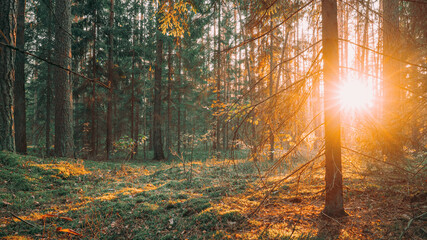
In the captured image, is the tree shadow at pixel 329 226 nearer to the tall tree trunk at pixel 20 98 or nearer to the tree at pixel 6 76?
the tree at pixel 6 76

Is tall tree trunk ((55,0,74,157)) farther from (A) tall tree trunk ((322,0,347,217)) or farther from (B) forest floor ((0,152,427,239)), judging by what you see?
(A) tall tree trunk ((322,0,347,217))

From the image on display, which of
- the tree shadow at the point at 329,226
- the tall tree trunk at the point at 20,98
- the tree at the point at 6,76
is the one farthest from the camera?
the tall tree trunk at the point at 20,98

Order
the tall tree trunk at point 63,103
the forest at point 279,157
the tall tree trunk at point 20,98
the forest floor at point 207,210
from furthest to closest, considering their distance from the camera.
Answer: the tall tree trunk at point 20,98 → the tall tree trunk at point 63,103 → the forest at point 279,157 → the forest floor at point 207,210

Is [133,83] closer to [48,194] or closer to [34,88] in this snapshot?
[34,88]

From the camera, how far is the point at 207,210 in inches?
156

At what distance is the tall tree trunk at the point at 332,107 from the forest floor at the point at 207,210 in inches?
9.3

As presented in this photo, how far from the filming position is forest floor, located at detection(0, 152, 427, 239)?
3.08 meters

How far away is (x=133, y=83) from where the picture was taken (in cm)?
1827

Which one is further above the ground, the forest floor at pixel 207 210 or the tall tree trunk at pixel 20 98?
the tall tree trunk at pixel 20 98

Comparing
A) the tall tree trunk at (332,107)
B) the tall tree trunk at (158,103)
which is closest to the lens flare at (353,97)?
the tall tree trunk at (332,107)

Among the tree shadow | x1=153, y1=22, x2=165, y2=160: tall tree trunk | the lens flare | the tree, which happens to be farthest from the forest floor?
x1=153, y1=22, x2=165, y2=160: tall tree trunk

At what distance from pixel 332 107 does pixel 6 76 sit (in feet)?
28.4

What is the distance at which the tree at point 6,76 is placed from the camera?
5.88m

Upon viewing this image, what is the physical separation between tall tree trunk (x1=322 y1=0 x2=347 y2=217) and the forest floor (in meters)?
0.24
